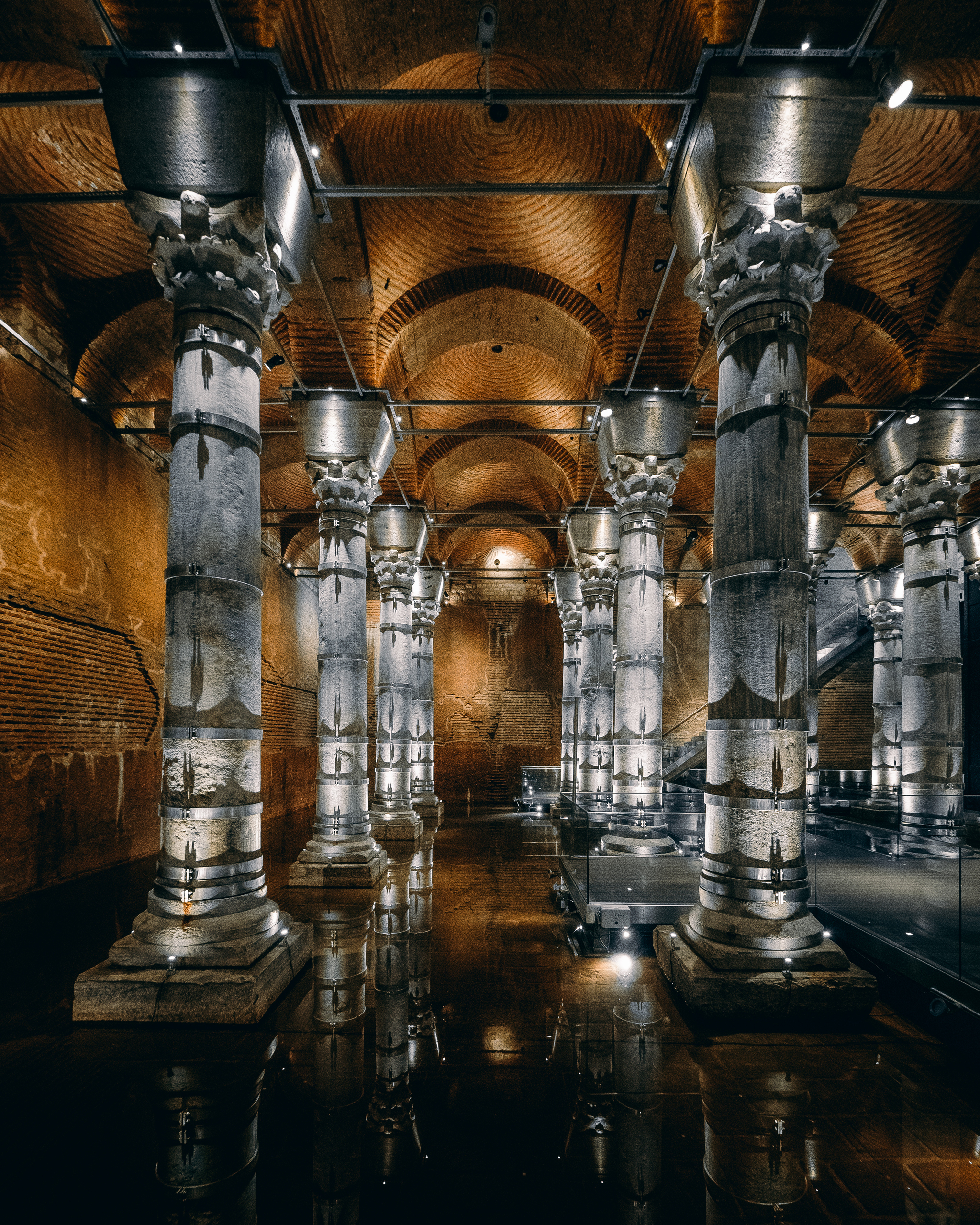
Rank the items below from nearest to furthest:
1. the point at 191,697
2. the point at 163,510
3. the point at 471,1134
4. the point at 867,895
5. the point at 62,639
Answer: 1. the point at 471,1134
2. the point at 191,697
3. the point at 867,895
4. the point at 62,639
5. the point at 163,510

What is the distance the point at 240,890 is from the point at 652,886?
12.2 ft

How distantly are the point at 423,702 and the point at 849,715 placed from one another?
522 inches

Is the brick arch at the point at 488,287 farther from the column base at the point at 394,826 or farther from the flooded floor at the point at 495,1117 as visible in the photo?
the column base at the point at 394,826

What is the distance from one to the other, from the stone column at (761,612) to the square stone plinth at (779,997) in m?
0.08

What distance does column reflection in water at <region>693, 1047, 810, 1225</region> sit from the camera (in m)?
2.65

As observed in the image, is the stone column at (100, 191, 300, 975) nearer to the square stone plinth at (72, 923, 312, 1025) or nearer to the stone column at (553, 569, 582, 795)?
the square stone plinth at (72, 923, 312, 1025)

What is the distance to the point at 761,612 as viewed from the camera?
183 inches

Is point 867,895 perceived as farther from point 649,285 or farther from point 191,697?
point 649,285

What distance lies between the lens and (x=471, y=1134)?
3.08 meters

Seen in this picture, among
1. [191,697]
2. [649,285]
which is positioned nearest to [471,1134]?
[191,697]

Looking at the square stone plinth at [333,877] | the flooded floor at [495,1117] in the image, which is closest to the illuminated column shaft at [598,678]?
the square stone plinth at [333,877]

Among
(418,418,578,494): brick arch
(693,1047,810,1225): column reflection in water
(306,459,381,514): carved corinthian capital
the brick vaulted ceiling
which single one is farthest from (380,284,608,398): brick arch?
(693,1047,810,1225): column reflection in water

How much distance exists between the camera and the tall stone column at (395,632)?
1300 centimetres

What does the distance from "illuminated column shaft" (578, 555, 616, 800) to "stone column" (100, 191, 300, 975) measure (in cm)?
1004
